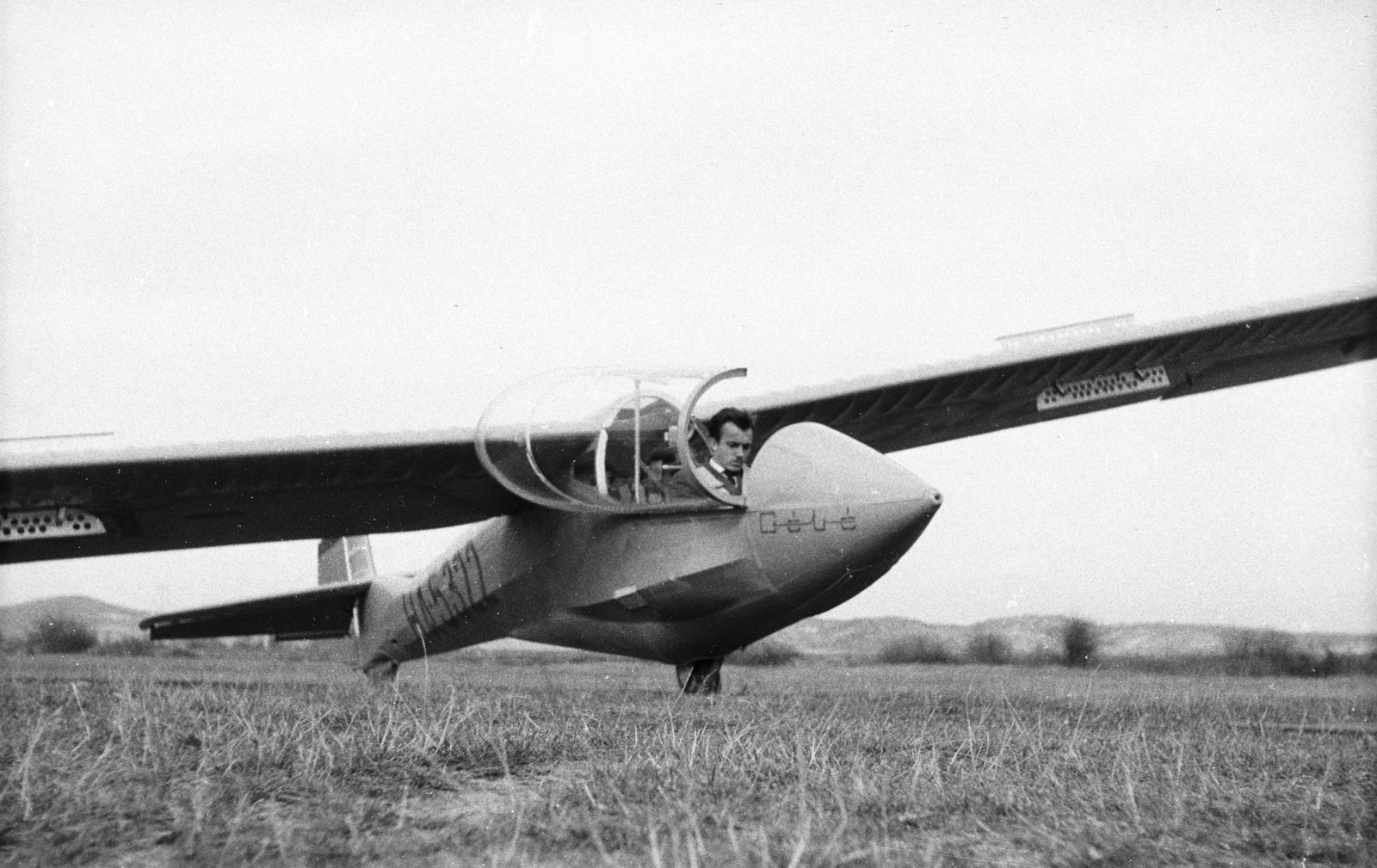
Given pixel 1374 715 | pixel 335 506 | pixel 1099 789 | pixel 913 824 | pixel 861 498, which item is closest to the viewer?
pixel 913 824

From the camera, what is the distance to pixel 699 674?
31.6 feet

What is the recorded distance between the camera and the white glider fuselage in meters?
7.57

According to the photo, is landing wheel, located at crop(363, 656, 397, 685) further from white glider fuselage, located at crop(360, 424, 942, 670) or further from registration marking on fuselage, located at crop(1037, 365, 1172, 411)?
registration marking on fuselage, located at crop(1037, 365, 1172, 411)

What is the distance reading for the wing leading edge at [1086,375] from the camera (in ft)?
36.9

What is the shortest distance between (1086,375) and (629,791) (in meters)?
9.89

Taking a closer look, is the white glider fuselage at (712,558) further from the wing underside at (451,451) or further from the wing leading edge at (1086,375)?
the wing leading edge at (1086,375)

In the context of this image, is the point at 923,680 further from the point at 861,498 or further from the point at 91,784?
the point at 91,784

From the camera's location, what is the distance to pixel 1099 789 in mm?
3846

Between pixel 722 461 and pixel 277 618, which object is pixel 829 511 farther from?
pixel 277 618

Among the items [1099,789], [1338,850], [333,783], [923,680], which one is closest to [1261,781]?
[1099,789]

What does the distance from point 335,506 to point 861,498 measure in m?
5.82

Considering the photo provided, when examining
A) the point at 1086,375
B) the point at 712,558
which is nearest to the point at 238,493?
the point at 712,558

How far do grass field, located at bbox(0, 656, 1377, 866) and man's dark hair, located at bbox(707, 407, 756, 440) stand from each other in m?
2.60

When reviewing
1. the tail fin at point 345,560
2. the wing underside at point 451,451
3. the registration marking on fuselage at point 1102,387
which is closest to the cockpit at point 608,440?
the wing underside at point 451,451
